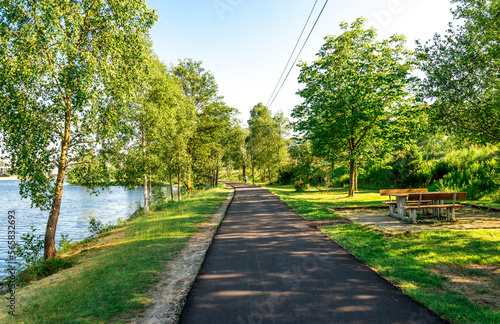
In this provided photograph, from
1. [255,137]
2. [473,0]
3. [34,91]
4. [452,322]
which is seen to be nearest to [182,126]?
[34,91]

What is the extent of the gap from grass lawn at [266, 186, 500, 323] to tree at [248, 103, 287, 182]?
102 ft

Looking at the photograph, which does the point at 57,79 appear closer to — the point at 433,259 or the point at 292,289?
the point at 292,289

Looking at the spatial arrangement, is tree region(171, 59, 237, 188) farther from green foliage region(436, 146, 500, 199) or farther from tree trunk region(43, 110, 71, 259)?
green foliage region(436, 146, 500, 199)

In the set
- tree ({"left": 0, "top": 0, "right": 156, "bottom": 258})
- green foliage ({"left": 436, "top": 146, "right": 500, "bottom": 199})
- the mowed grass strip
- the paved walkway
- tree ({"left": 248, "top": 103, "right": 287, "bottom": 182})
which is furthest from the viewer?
tree ({"left": 248, "top": 103, "right": 287, "bottom": 182})

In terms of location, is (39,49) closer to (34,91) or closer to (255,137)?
(34,91)

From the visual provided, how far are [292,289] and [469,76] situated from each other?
960 centimetres

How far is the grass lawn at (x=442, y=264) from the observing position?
3786mm

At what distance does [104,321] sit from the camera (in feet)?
11.9

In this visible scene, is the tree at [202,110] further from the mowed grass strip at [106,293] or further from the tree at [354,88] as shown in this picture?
the mowed grass strip at [106,293]

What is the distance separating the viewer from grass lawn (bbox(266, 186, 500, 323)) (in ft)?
12.4

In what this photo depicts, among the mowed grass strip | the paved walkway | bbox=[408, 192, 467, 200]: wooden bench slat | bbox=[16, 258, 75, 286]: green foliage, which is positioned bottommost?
bbox=[16, 258, 75, 286]: green foliage

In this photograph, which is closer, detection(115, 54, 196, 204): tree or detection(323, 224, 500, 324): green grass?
detection(323, 224, 500, 324): green grass

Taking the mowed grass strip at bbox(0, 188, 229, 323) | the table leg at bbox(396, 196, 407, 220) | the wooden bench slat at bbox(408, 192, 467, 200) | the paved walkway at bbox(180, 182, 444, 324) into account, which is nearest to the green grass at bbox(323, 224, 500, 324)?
the paved walkway at bbox(180, 182, 444, 324)

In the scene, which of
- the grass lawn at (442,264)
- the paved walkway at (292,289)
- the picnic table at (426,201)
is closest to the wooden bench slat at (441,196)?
the picnic table at (426,201)
